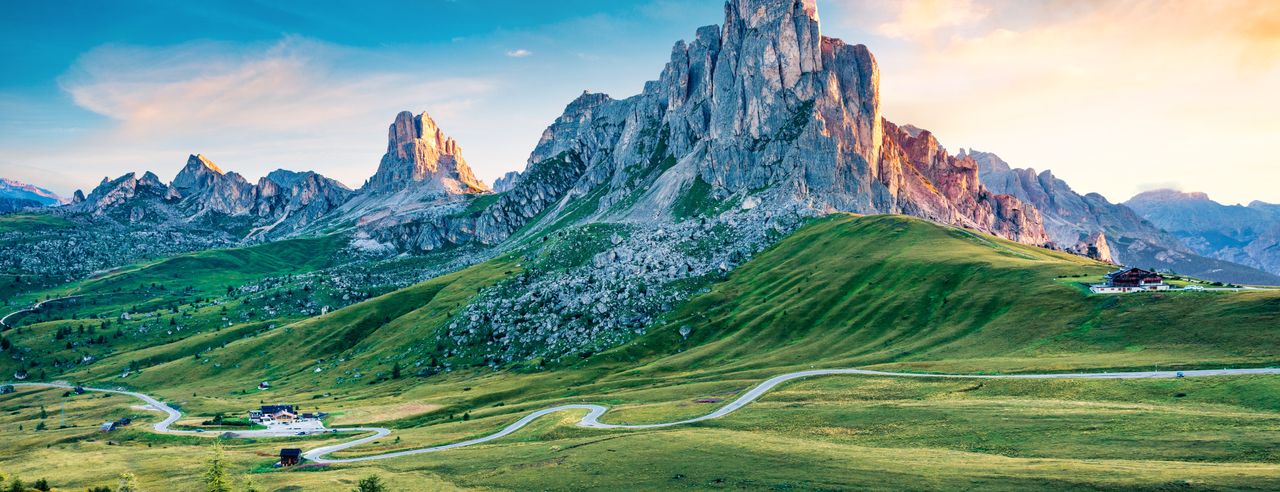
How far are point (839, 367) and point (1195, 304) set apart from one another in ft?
201

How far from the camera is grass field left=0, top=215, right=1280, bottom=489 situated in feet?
213

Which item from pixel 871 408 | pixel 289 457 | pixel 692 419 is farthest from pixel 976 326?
pixel 289 457

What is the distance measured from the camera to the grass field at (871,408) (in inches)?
2562

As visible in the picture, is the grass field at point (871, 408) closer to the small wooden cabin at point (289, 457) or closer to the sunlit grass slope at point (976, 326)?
the sunlit grass slope at point (976, 326)

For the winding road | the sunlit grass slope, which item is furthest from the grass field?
the winding road

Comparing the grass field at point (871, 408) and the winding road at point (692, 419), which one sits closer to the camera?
the grass field at point (871, 408)

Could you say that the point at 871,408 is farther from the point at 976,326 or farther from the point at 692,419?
the point at 976,326

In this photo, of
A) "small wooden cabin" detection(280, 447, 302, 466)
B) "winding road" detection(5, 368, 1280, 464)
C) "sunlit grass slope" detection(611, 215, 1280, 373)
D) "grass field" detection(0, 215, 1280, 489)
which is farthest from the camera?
"sunlit grass slope" detection(611, 215, 1280, 373)

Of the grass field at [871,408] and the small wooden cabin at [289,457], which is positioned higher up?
Result: the grass field at [871,408]

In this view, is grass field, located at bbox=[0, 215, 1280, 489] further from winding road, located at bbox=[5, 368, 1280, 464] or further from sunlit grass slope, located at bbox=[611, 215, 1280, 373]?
winding road, located at bbox=[5, 368, 1280, 464]

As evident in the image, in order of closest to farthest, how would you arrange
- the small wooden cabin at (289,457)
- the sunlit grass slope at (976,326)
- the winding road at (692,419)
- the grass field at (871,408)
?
1. the grass field at (871,408)
2. the winding road at (692,419)
3. the small wooden cabin at (289,457)
4. the sunlit grass slope at (976,326)

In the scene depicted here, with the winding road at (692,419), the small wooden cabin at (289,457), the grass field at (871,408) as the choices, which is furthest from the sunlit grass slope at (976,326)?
the small wooden cabin at (289,457)

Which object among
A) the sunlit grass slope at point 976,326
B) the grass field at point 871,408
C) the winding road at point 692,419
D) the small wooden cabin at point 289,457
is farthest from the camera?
the sunlit grass slope at point 976,326

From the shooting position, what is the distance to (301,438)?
127250 mm
